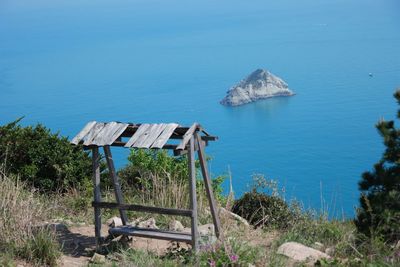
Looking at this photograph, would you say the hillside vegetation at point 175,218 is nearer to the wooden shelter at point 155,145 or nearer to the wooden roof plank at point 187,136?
the wooden shelter at point 155,145

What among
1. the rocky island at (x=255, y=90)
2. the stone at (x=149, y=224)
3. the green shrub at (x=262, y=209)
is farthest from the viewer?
the rocky island at (x=255, y=90)

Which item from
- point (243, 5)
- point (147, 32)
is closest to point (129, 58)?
point (147, 32)

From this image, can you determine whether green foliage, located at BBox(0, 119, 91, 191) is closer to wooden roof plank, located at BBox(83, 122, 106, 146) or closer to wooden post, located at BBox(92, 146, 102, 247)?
wooden post, located at BBox(92, 146, 102, 247)

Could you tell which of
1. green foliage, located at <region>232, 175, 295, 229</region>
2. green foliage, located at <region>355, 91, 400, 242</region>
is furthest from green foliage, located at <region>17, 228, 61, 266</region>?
green foliage, located at <region>355, 91, 400, 242</region>

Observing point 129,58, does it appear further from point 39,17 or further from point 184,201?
point 184,201

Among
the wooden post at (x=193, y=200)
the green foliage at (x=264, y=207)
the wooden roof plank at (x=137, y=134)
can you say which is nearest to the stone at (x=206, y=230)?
the wooden post at (x=193, y=200)

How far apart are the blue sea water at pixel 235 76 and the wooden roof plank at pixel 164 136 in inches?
105

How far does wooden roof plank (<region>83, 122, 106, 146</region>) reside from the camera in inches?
228

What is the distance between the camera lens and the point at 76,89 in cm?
5462

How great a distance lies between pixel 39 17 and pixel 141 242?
110193 mm

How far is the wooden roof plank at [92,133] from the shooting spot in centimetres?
579

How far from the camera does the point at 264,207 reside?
298 inches

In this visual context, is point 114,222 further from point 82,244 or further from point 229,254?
point 229,254

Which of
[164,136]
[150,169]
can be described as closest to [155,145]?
[164,136]
